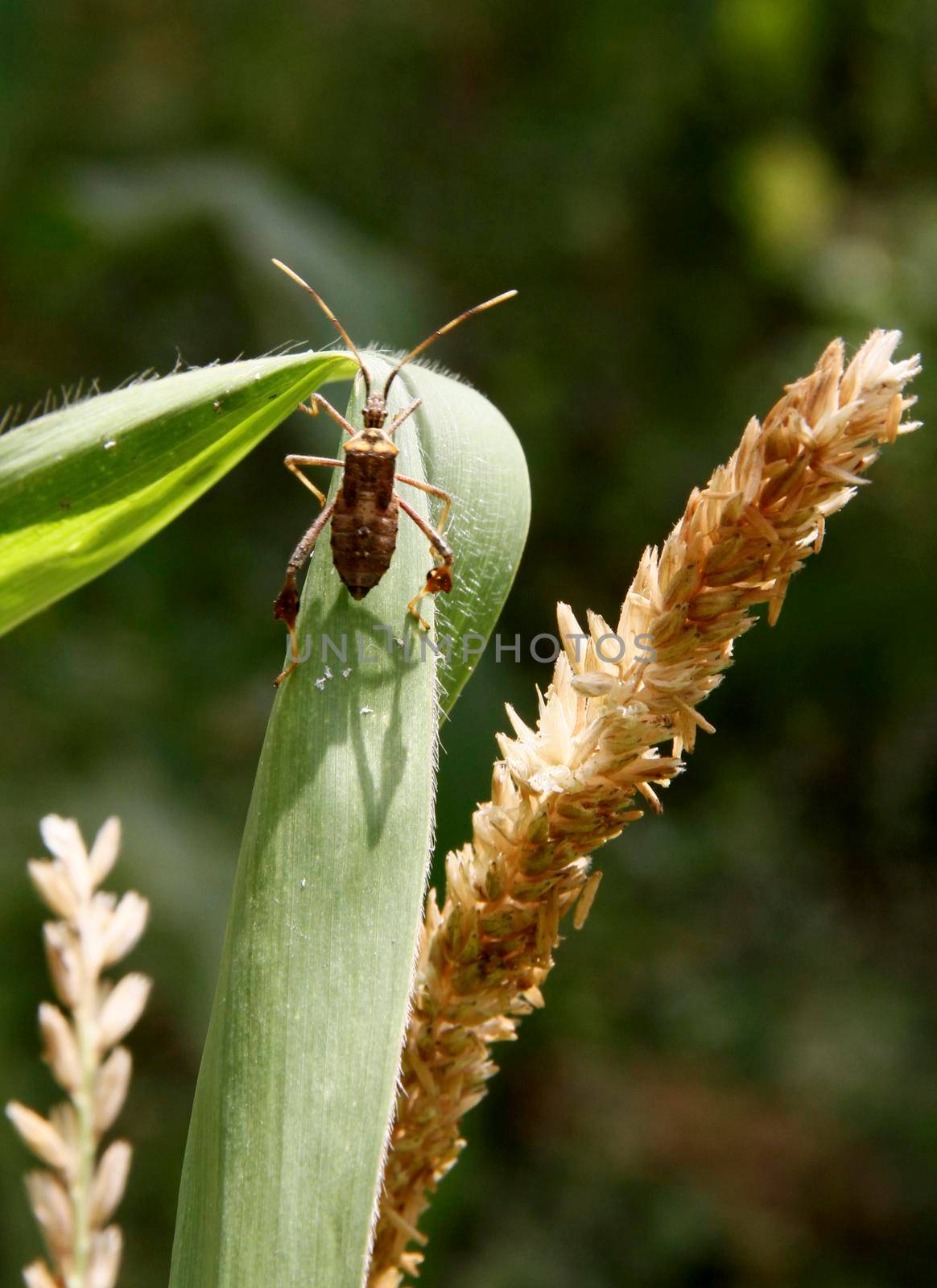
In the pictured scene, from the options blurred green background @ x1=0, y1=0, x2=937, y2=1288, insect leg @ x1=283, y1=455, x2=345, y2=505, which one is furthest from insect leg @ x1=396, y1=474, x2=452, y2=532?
blurred green background @ x1=0, y1=0, x2=937, y2=1288

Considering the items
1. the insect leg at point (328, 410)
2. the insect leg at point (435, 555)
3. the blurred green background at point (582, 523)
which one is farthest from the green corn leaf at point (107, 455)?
the blurred green background at point (582, 523)

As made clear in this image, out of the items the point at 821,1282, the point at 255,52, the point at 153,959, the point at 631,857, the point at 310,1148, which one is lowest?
the point at 821,1282

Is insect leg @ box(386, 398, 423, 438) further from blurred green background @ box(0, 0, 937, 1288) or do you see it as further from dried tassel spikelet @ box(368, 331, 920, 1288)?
blurred green background @ box(0, 0, 937, 1288)

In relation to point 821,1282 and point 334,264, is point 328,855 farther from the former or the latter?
point 821,1282

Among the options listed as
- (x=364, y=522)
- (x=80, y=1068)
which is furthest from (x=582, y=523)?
(x=80, y=1068)

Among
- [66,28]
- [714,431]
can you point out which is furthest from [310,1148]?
[66,28]
